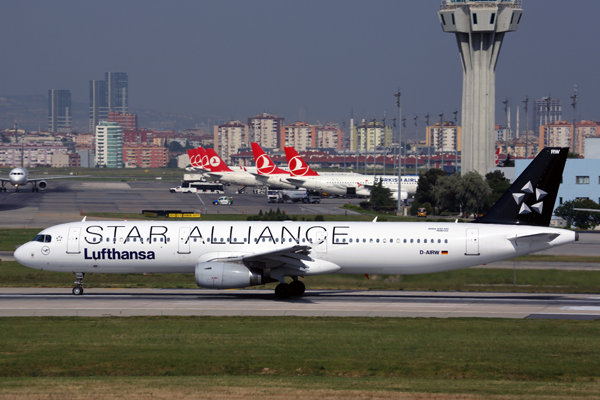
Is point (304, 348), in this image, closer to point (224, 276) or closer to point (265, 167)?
point (224, 276)

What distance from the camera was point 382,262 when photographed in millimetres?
35906

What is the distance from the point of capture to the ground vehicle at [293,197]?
386ft

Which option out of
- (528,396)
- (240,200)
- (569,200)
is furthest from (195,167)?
(528,396)

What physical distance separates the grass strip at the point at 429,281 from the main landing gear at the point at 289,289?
1.40 m

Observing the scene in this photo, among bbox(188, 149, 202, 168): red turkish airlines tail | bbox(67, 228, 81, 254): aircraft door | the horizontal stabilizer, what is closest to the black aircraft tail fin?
the horizontal stabilizer

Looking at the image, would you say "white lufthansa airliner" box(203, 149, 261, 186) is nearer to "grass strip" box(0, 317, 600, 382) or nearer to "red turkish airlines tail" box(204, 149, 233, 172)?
"red turkish airlines tail" box(204, 149, 233, 172)

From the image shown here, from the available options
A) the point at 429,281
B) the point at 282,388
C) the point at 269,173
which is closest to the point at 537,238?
the point at 429,281

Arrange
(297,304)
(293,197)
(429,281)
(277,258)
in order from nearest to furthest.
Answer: (297,304) → (277,258) → (429,281) → (293,197)

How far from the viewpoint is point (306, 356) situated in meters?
22.3

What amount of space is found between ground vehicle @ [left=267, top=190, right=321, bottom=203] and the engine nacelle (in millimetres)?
82780

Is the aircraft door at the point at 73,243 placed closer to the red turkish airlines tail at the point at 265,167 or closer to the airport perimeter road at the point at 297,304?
the airport perimeter road at the point at 297,304

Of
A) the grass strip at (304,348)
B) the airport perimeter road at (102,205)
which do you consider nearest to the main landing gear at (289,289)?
the grass strip at (304,348)

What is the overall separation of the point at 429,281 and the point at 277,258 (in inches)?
355

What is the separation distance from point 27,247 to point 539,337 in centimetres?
2573
